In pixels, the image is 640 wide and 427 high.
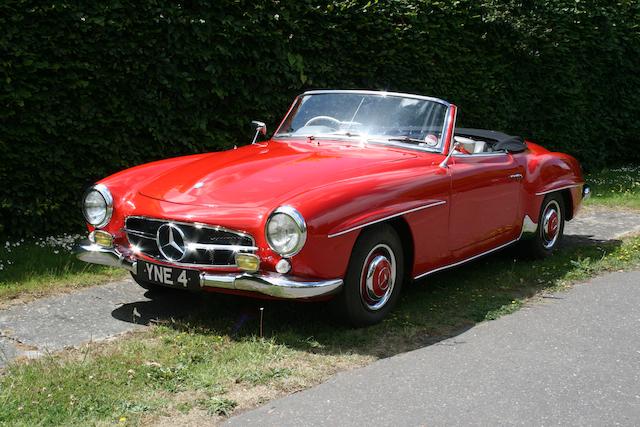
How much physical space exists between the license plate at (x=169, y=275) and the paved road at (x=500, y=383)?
106 centimetres

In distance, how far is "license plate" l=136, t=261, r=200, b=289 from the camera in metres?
4.90

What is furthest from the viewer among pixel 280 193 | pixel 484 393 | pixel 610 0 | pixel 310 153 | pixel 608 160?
pixel 608 160

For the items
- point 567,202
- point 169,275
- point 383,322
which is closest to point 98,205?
point 169,275

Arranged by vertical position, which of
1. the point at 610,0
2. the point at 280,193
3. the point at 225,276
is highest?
the point at 610,0

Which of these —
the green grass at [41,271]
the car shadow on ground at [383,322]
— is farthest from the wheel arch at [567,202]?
the green grass at [41,271]

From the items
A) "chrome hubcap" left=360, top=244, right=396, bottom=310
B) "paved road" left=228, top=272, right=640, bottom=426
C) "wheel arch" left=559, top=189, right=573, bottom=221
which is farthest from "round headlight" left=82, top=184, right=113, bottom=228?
"wheel arch" left=559, top=189, right=573, bottom=221

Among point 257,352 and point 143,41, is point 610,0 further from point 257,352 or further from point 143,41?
point 257,352

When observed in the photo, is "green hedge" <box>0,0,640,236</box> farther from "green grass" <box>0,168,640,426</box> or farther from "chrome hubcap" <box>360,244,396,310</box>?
"chrome hubcap" <box>360,244,396,310</box>

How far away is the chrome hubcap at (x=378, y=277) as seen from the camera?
517 cm

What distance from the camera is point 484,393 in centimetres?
424

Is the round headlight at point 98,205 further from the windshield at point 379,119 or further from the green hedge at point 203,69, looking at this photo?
the green hedge at point 203,69

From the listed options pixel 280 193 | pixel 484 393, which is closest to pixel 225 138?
pixel 280 193

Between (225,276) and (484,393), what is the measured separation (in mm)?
1603

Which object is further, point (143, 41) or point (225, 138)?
point (225, 138)
